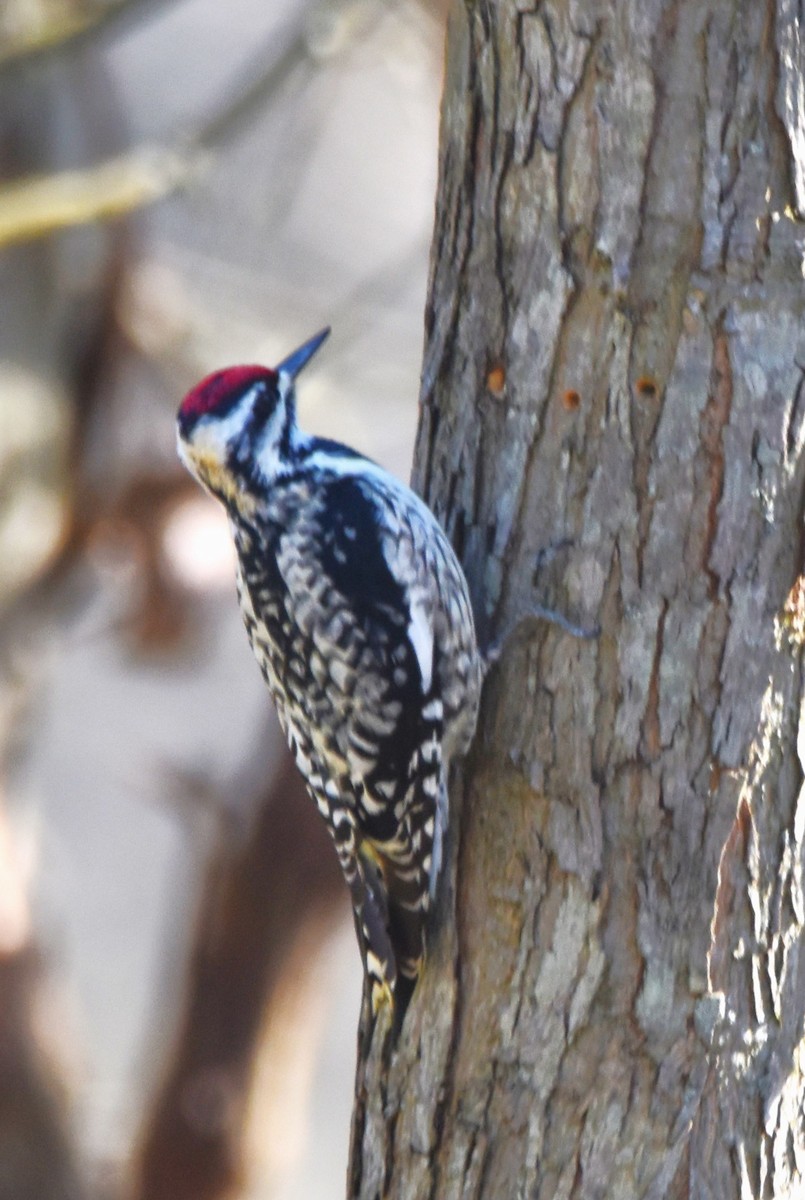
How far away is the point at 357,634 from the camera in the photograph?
119 inches

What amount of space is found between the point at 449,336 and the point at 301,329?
9.24 feet

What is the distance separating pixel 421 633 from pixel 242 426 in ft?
1.92

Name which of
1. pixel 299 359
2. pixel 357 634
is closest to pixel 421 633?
pixel 357 634

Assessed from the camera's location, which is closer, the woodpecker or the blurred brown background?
the woodpecker

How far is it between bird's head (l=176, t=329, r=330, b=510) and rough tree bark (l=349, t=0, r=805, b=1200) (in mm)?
577

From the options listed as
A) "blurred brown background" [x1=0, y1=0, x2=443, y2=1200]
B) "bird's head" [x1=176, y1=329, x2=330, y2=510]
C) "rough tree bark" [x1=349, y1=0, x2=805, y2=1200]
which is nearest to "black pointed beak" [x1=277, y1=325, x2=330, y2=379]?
"bird's head" [x1=176, y1=329, x2=330, y2=510]

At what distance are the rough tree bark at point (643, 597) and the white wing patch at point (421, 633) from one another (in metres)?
0.29

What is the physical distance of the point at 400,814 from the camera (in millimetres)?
2875

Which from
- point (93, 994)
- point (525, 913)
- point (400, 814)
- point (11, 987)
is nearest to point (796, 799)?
point (525, 913)

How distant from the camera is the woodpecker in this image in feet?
9.45

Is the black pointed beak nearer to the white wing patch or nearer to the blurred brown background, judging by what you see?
the white wing patch

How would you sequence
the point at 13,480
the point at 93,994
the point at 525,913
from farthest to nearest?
the point at 93,994 → the point at 13,480 → the point at 525,913

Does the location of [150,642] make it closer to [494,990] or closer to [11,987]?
[11,987]

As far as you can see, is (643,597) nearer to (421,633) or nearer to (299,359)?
(421,633)
